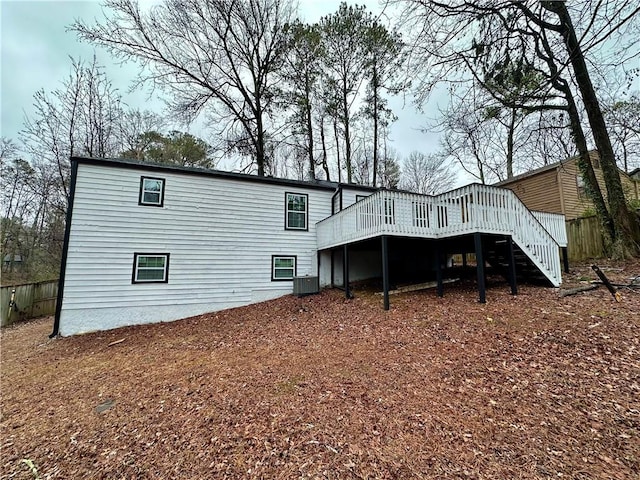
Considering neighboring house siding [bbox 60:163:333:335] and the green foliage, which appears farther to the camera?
the green foliage

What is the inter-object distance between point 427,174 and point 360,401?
27.4m

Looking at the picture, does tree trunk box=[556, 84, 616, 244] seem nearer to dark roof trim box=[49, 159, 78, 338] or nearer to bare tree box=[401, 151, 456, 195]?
bare tree box=[401, 151, 456, 195]

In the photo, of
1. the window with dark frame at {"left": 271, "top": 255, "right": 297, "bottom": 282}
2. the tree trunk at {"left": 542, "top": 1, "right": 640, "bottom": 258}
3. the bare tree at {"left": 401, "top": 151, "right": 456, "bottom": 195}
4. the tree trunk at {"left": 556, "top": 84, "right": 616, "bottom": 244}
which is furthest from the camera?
the bare tree at {"left": 401, "top": 151, "right": 456, "bottom": 195}

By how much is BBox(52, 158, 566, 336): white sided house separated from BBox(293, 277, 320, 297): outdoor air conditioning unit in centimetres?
47

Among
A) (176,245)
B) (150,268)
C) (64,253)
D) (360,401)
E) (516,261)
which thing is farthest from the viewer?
(176,245)

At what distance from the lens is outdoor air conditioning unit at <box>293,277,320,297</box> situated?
10673 mm

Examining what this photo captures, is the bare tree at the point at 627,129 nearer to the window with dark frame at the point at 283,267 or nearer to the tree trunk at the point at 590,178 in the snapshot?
the tree trunk at the point at 590,178

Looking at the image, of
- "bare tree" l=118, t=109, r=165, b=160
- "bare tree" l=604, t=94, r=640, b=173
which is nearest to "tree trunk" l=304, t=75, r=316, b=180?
"bare tree" l=118, t=109, r=165, b=160

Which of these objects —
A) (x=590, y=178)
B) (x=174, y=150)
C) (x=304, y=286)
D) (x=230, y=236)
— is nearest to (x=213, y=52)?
(x=174, y=150)

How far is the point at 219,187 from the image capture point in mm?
10289

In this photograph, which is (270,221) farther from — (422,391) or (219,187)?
(422,391)

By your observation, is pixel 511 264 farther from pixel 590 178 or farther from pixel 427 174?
pixel 427 174

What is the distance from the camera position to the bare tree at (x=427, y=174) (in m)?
26.4

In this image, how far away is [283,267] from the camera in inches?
437
